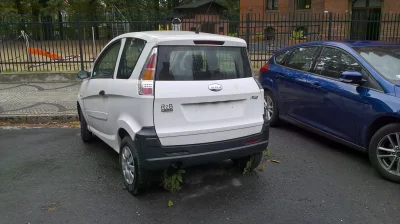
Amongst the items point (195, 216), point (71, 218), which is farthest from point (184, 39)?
point (71, 218)

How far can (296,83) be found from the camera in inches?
222

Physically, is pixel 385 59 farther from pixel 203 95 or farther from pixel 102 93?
pixel 102 93

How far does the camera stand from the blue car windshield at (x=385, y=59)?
14.6 ft

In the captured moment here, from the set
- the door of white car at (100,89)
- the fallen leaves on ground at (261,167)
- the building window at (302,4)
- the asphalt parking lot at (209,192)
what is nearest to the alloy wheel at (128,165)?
the asphalt parking lot at (209,192)

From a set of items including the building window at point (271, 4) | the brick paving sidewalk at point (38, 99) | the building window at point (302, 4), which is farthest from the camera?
the building window at point (271, 4)

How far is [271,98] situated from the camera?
639cm

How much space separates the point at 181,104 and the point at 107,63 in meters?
1.66

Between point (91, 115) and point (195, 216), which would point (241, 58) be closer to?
point (195, 216)

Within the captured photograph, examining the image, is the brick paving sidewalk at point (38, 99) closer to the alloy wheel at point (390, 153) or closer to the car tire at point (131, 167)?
the car tire at point (131, 167)

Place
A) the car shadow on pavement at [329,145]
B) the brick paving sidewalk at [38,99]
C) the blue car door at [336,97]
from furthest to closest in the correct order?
1. the brick paving sidewalk at [38,99]
2. the car shadow on pavement at [329,145]
3. the blue car door at [336,97]

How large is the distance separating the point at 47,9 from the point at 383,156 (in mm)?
33536

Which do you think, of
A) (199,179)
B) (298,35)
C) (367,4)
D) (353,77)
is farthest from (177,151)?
(367,4)

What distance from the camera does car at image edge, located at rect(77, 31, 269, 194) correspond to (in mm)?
3416

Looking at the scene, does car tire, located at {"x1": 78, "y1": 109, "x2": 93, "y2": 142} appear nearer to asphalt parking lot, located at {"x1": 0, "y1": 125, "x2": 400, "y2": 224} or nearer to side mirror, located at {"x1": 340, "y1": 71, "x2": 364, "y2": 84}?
asphalt parking lot, located at {"x1": 0, "y1": 125, "x2": 400, "y2": 224}
